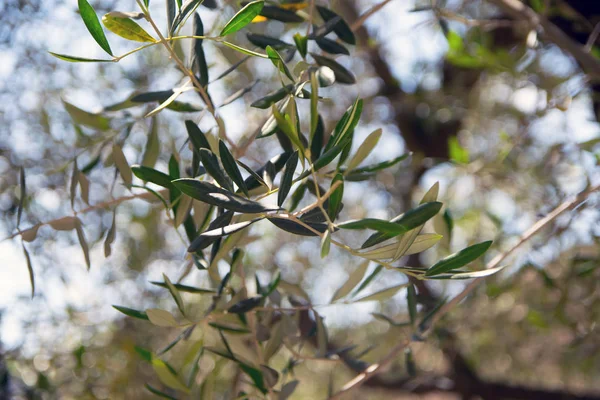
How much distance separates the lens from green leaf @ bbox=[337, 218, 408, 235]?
1.78ft

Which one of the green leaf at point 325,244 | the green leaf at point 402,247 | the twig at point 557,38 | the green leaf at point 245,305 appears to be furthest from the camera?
the twig at point 557,38

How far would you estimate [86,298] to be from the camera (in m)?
2.03

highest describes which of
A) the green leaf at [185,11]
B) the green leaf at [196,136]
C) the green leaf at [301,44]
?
the green leaf at [185,11]

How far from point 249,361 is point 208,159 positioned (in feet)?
1.33

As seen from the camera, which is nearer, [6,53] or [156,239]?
[6,53]

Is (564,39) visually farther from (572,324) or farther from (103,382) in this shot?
(103,382)

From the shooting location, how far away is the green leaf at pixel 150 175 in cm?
68

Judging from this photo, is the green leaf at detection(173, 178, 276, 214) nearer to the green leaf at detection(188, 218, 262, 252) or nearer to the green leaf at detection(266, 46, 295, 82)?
the green leaf at detection(188, 218, 262, 252)

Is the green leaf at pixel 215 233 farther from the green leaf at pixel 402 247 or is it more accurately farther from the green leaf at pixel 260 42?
the green leaf at pixel 260 42

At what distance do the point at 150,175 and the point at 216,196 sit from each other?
15cm

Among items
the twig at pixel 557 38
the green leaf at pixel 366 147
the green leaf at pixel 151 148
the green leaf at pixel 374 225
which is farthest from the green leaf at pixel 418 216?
the twig at pixel 557 38

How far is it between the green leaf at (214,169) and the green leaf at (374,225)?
15 cm

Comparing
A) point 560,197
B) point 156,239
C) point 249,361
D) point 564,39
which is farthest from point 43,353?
point 564,39

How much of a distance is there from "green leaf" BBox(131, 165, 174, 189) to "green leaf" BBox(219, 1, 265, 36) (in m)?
0.19
